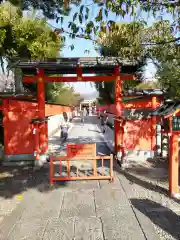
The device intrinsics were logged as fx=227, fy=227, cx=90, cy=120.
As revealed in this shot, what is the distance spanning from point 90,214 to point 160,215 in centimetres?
152

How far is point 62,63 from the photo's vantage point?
30.1 ft

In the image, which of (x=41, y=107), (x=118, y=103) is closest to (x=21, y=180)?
(x=41, y=107)

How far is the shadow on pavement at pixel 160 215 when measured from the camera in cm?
436

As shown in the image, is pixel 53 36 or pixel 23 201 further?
pixel 23 201

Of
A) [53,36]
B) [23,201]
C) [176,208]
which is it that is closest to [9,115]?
[23,201]

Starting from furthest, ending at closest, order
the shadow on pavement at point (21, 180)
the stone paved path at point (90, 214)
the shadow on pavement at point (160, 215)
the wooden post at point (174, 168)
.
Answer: the shadow on pavement at point (21, 180), the wooden post at point (174, 168), the shadow on pavement at point (160, 215), the stone paved path at point (90, 214)

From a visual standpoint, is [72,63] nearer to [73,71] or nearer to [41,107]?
[73,71]

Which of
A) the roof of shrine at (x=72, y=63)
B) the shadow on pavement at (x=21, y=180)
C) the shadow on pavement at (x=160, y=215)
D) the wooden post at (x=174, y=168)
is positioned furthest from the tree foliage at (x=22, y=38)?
the shadow on pavement at (x=160, y=215)

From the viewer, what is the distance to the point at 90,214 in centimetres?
504

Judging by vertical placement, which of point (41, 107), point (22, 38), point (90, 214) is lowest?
point (90, 214)

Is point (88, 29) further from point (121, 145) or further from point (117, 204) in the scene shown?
point (121, 145)

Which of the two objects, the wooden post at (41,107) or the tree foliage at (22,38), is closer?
the wooden post at (41,107)

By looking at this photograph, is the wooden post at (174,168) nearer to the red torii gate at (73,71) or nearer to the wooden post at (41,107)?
the red torii gate at (73,71)

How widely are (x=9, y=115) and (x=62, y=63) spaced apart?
3.07 metres
